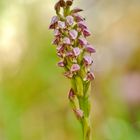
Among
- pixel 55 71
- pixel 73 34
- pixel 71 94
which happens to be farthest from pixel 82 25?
pixel 55 71

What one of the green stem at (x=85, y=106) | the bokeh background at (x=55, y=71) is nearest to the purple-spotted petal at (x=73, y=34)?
the green stem at (x=85, y=106)

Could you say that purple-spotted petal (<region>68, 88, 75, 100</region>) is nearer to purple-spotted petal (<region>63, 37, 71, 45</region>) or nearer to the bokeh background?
purple-spotted petal (<region>63, 37, 71, 45</region>)

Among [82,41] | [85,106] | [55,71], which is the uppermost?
[55,71]

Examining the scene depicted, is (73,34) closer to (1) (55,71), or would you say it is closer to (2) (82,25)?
(2) (82,25)

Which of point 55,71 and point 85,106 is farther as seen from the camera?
point 55,71

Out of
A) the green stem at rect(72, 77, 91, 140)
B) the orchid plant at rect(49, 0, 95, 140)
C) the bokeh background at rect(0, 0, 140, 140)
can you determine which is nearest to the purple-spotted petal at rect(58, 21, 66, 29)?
the orchid plant at rect(49, 0, 95, 140)
